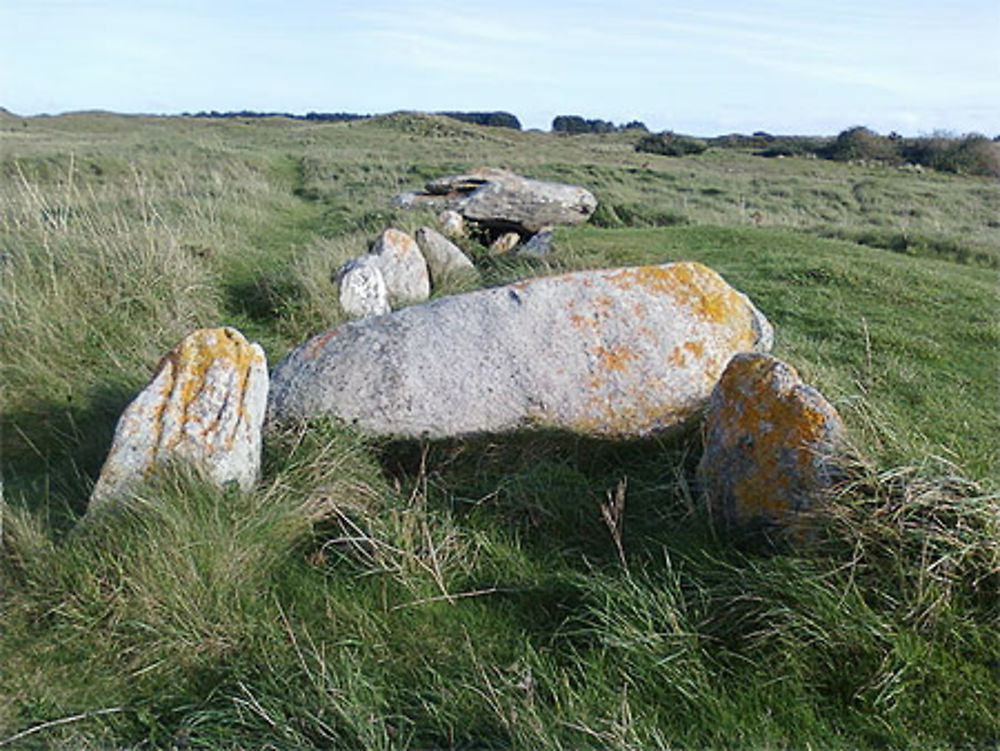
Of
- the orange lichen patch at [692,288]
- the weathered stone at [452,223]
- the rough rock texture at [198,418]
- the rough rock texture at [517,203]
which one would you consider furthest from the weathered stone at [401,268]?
the rough rock texture at [198,418]

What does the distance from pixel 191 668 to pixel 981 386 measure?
6.00 m

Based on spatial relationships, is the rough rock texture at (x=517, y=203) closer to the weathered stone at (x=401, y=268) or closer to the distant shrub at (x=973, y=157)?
the weathered stone at (x=401, y=268)

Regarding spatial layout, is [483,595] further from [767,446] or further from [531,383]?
[531,383]

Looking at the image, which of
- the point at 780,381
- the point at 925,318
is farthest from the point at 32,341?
the point at 925,318

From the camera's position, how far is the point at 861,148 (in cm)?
5178

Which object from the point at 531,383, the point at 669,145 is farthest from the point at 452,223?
the point at 669,145

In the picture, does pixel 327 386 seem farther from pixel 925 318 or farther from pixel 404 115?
pixel 404 115

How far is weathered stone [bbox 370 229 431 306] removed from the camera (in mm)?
9023

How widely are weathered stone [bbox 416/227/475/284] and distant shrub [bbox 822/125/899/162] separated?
4657 cm

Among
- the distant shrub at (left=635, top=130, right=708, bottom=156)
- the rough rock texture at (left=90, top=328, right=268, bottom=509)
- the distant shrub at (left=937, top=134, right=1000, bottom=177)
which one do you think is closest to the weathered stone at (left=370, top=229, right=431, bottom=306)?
the rough rock texture at (left=90, top=328, right=268, bottom=509)

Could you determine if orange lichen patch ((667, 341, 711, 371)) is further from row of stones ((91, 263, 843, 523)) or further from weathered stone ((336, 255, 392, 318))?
weathered stone ((336, 255, 392, 318))

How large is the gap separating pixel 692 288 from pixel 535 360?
1.27 m

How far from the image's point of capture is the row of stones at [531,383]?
3781 mm

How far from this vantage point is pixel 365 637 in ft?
10.4
